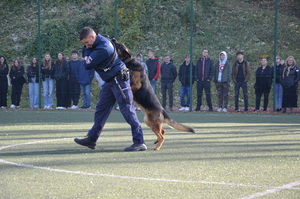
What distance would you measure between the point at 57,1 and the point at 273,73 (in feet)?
49.5

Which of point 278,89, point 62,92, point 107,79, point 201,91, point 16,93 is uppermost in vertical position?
point 107,79

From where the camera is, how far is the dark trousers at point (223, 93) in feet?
61.4

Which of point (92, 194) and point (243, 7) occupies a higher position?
point (243, 7)

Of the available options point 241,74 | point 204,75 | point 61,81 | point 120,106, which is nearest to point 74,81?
point 61,81

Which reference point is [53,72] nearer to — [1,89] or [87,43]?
[1,89]

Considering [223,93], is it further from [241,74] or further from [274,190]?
[274,190]

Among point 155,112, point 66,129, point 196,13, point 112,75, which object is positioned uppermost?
point 196,13

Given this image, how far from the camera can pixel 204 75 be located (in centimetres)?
1898

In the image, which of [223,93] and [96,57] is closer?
[96,57]

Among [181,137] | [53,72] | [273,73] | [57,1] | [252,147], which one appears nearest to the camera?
[252,147]

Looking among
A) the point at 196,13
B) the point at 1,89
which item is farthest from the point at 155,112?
the point at 196,13

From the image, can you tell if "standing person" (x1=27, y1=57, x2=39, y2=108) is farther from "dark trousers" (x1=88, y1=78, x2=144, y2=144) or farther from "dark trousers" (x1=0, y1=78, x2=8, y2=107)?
"dark trousers" (x1=88, y1=78, x2=144, y2=144)

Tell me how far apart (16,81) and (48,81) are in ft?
4.15

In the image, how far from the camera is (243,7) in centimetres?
3000
